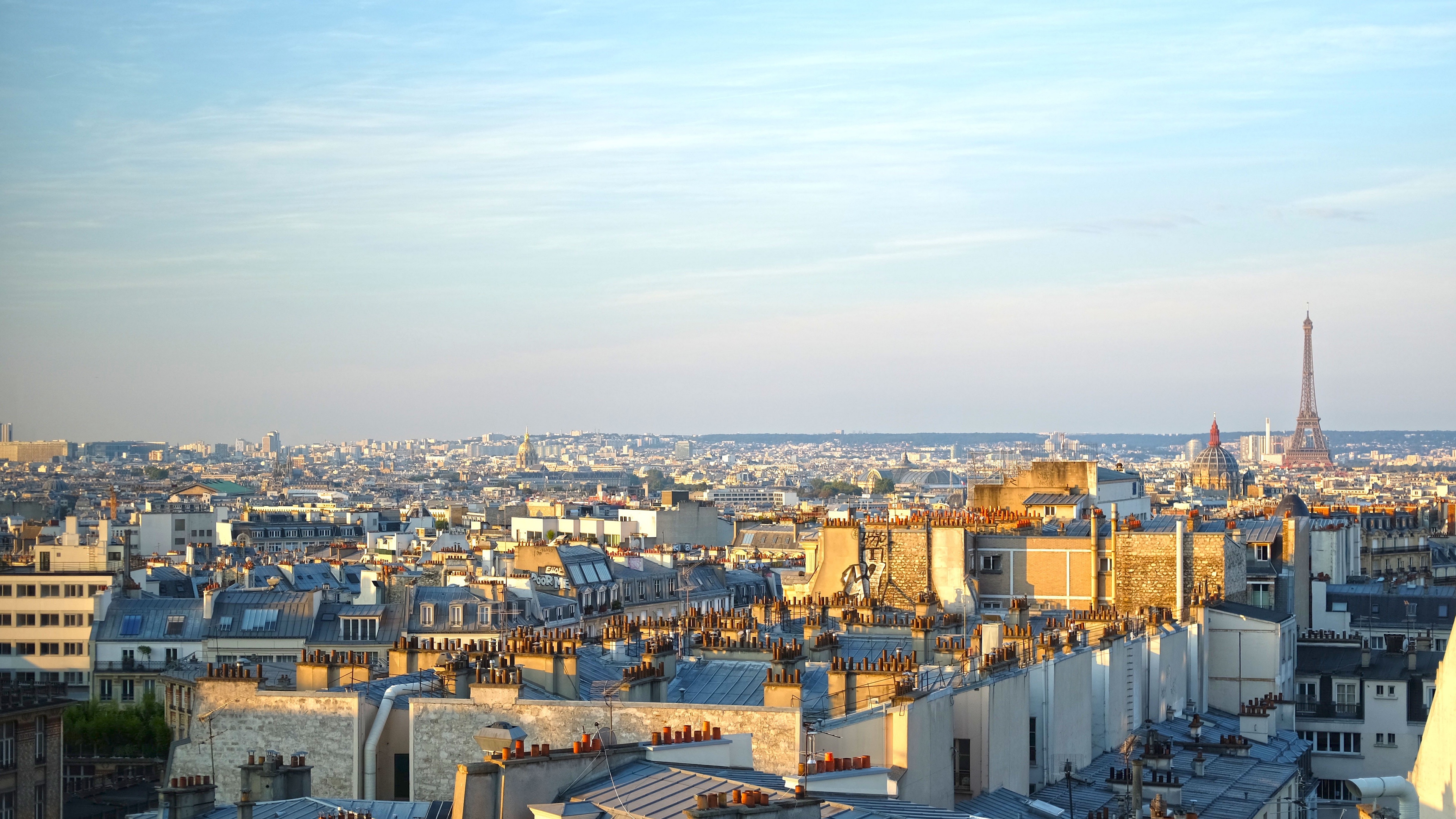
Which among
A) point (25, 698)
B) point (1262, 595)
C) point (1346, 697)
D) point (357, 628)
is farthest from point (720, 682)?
point (357, 628)

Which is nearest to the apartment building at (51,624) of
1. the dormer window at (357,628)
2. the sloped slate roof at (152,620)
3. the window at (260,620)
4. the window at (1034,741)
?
the sloped slate roof at (152,620)

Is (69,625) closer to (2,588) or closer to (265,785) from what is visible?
(2,588)

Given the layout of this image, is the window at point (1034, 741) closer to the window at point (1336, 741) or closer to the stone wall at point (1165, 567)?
the stone wall at point (1165, 567)

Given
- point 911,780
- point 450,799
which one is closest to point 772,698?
point 911,780

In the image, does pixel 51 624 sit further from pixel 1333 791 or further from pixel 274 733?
pixel 274 733

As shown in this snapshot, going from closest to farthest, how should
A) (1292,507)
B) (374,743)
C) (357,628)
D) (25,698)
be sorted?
1. (374,743)
2. (25,698)
3. (357,628)
4. (1292,507)
